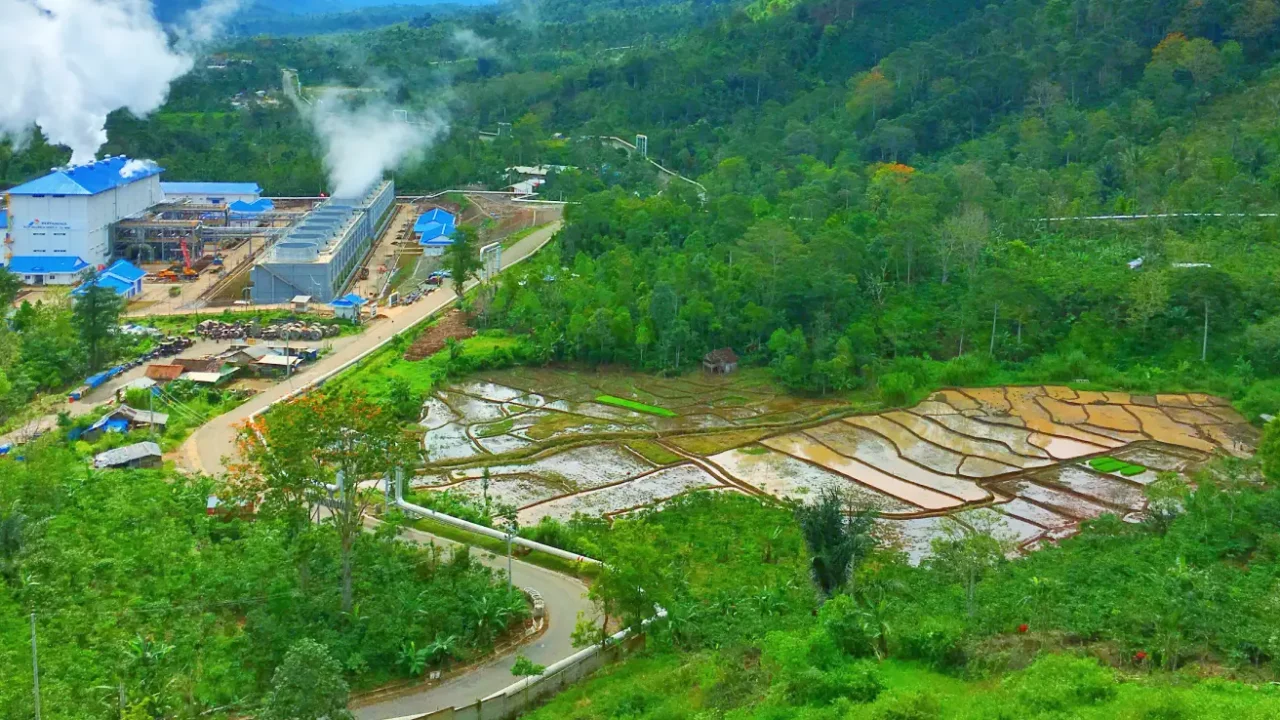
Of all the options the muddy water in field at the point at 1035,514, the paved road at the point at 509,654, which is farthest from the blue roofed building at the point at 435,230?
the paved road at the point at 509,654

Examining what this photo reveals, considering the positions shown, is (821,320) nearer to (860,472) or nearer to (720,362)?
(720,362)

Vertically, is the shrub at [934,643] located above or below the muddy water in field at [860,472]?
above

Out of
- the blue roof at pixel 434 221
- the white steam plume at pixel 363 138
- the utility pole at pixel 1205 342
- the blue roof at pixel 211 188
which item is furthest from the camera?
the white steam plume at pixel 363 138

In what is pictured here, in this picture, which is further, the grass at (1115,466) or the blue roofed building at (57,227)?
the blue roofed building at (57,227)

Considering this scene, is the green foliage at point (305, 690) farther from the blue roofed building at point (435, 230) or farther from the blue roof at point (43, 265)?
the blue roof at point (43, 265)

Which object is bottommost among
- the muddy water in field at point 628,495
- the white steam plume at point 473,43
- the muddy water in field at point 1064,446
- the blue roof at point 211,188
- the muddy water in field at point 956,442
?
the muddy water in field at point 628,495

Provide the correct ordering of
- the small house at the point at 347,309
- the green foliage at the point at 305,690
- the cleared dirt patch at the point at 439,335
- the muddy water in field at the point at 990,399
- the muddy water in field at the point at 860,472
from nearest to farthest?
the green foliage at the point at 305,690 < the muddy water in field at the point at 860,472 < the muddy water in field at the point at 990,399 < the cleared dirt patch at the point at 439,335 < the small house at the point at 347,309

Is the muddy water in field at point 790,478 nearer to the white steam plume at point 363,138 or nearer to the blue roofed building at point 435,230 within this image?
the blue roofed building at point 435,230

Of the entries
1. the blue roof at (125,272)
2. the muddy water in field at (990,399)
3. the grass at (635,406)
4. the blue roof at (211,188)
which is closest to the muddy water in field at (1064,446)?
the muddy water in field at (990,399)
